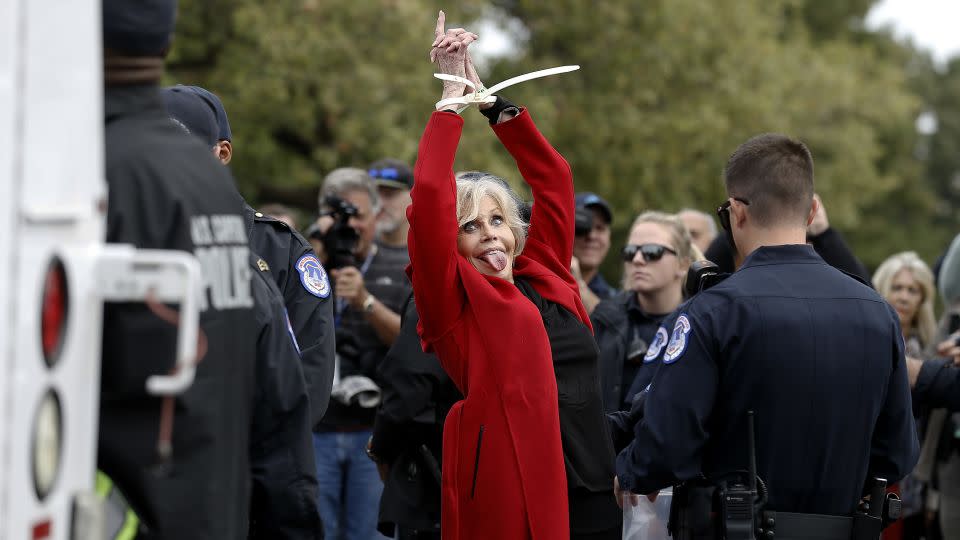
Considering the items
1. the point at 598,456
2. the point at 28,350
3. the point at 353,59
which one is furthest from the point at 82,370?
the point at 353,59

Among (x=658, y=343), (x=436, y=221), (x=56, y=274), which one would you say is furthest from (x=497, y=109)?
(x=56, y=274)

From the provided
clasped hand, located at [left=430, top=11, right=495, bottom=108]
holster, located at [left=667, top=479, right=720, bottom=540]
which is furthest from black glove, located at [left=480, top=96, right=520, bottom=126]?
holster, located at [left=667, top=479, right=720, bottom=540]

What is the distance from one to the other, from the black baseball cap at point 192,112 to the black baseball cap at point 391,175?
3.61m

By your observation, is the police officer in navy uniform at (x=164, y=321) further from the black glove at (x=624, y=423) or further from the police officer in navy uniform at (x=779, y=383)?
the black glove at (x=624, y=423)

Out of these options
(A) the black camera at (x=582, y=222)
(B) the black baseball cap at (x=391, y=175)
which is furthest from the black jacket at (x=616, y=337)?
(B) the black baseball cap at (x=391, y=175)

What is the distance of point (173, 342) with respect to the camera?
97.7 inches

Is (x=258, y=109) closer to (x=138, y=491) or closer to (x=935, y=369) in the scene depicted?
(x=935, y=369)

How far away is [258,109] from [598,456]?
13.0 metres

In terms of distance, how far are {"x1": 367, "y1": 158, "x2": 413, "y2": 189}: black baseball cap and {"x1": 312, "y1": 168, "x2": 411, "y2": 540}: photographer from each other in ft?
1.20

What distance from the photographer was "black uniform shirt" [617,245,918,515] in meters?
3.91

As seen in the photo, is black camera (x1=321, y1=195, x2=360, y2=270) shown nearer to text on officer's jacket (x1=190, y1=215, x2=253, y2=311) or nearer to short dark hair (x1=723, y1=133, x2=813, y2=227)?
short dark hair (x1=723, y1=133, x2=813, y2=227)

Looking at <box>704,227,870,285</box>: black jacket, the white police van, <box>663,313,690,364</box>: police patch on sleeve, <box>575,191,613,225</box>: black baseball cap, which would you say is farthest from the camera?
<box>575,191,613,225</box>: black baseball cap

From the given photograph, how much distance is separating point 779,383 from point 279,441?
157cm

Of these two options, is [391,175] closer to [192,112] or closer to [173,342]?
[192,112]
